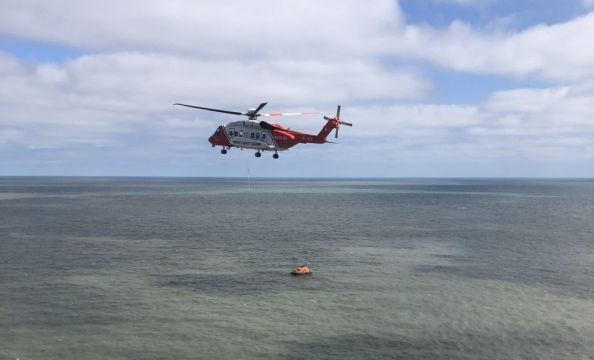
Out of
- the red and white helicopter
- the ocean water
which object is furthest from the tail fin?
the ocean water

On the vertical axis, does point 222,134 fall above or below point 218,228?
above

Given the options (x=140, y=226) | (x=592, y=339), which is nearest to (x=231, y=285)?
(x=592, y=339)

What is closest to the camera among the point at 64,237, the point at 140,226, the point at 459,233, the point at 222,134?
the point at 222,134

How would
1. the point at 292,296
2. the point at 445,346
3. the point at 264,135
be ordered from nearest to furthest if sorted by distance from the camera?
the point at 445,346 → the point at 264,135 → the point at 292,296

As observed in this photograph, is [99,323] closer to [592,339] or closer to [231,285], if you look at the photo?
[231,285]

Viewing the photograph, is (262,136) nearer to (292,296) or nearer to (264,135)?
(264,135)

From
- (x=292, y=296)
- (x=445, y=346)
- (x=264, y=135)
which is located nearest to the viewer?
(x=445, y=346)

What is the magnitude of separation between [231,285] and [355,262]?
29481mm

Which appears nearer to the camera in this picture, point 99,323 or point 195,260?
point 99,323

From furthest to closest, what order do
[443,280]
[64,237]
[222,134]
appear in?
[64,237] < [443,280] < [222,134]

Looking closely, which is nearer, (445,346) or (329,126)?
(445,346)

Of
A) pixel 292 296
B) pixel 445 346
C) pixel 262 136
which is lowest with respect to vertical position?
pixel 445 346

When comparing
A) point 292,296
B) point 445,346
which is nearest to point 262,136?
point 292,296

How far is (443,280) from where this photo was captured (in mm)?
83250
